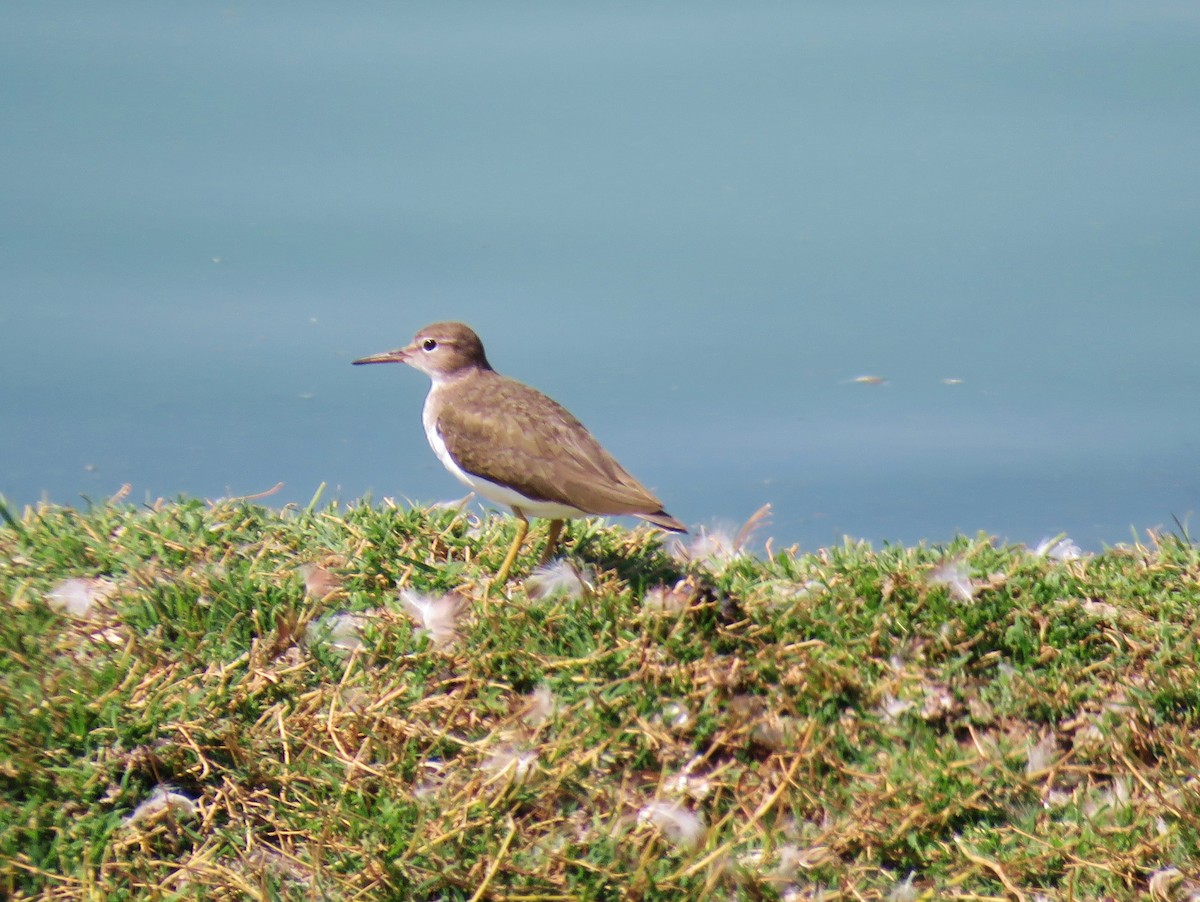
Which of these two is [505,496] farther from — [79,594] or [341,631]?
[79,594]

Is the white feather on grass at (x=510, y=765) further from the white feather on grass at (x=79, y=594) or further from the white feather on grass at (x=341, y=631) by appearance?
the white feather on grass at (x=79, y=594)

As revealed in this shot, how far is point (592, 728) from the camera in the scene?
4266mm

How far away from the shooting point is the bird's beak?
6262 mm

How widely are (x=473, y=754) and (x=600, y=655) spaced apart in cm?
50

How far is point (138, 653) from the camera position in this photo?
14.4 ft

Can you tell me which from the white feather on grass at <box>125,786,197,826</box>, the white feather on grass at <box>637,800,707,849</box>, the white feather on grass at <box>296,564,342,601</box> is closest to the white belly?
the white feather on grass at <box>296,564,342,601</box>

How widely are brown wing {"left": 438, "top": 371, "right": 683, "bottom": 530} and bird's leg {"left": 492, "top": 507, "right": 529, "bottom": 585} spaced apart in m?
0.14

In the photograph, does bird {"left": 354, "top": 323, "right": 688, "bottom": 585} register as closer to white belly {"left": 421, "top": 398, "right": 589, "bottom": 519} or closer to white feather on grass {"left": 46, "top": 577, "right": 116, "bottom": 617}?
white belly {"left": 421, "top": 398, "right": 589, "bottom": 519}

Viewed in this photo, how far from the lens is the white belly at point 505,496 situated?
5.09m

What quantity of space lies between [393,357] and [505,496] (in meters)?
1.36

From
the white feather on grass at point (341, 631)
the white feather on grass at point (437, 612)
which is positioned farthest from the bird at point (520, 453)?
the white feather on grass at point (341, 631)

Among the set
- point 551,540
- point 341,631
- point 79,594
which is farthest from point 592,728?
point 79,594

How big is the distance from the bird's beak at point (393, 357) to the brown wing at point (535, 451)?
1.46ft

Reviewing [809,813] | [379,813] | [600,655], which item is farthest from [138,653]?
[809,813]
